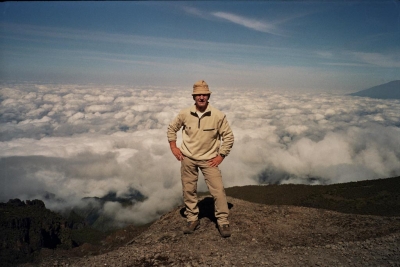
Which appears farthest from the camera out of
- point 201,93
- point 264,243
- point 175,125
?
point 264,243

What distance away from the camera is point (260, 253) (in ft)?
22.6

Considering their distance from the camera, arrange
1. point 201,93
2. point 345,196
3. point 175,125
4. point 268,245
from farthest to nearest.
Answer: point 345,196, point 268,245, point 175,125, point 201,93

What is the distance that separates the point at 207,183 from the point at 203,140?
5.04ft

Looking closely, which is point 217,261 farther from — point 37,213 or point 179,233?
point 37,213

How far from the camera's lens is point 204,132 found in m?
7.02

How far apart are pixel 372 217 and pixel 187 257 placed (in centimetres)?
856

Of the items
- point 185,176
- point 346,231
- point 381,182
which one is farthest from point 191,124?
point 381,182

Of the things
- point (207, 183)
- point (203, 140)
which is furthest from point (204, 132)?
point (207, 183)

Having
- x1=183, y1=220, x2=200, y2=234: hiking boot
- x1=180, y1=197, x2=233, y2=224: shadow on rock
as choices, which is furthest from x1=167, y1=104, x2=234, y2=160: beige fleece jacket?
x1=180, y1=197, x2=233, y2=224: shadow on rock

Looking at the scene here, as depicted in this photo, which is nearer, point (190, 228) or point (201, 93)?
point (201, 93)

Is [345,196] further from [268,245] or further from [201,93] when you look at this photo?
[201,93]

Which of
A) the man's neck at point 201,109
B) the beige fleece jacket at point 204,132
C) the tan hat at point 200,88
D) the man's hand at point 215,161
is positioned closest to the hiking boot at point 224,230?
the man's hand at point 215,161

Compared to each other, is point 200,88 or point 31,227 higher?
point 200,88

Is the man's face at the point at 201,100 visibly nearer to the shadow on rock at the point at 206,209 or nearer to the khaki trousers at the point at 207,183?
the khaki trousers at the point at 207,183
